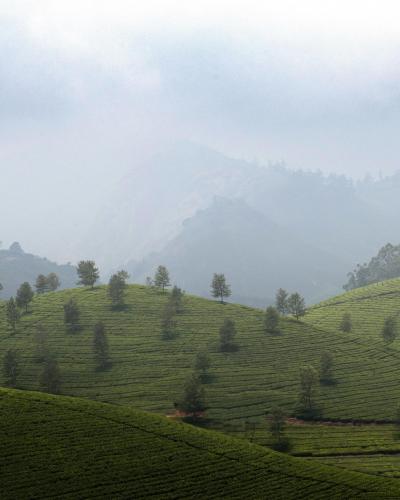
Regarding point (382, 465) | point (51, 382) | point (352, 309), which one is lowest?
point (382, 465)

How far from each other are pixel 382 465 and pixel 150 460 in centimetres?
3932

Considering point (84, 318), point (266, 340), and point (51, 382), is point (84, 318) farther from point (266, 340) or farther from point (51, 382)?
point (266, 340)

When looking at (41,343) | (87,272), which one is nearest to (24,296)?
(87,272)

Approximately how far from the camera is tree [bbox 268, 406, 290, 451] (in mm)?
84750

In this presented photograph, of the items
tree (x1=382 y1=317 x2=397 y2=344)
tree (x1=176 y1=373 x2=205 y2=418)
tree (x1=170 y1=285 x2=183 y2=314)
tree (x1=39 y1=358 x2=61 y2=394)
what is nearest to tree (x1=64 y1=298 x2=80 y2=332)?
tree (x1=170 y1=285 x2=183 y2=314)

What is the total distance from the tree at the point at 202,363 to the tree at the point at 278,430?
25754 mm

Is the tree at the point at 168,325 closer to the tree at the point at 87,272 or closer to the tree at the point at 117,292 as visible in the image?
the tree at the point at 117,292

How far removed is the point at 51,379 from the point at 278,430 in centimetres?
4919

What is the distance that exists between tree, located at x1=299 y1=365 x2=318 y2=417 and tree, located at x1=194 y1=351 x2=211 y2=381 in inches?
915

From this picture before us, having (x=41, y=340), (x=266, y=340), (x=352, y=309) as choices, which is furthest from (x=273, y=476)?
(x=352, y=309)

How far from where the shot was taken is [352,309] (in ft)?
629

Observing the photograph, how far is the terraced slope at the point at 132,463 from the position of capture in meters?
61.0

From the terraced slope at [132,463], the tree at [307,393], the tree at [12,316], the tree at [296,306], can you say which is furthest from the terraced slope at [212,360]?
the terraced slope at [132,463]

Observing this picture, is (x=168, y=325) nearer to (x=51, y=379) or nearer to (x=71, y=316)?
(x=71, y=316)
